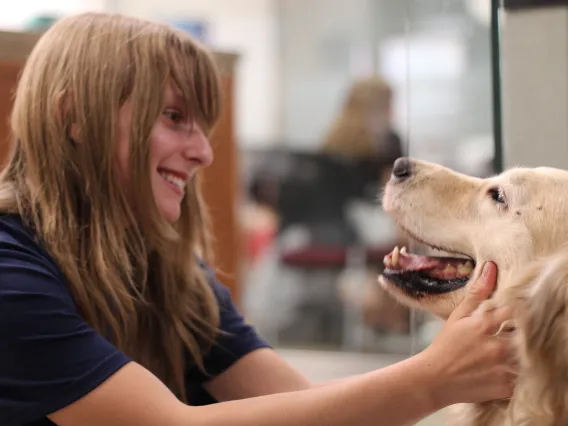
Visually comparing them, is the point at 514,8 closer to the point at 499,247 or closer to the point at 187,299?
the point at 499,247

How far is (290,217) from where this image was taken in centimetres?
421

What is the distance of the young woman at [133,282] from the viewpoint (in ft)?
3.44

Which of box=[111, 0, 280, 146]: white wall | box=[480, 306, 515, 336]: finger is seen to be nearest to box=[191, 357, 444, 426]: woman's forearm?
box=[480, 306, 515, 336]: finger

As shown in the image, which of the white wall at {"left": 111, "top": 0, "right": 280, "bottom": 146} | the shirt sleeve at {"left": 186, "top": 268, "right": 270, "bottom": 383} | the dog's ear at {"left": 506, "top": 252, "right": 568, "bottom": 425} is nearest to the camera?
the dog's ear at {"left": 506, "top": 252, "right": 568, "bottom": 425}

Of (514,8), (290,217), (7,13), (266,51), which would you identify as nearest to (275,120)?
(266,51)

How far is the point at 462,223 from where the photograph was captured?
128 cm

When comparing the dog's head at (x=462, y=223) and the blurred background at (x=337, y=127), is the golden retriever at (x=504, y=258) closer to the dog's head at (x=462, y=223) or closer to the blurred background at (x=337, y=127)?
the dog's head at (x=462, y=223)

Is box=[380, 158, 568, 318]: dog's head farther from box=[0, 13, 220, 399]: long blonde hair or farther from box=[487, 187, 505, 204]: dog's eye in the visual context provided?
box=[0, 13, 220, 399]: long blonde hair

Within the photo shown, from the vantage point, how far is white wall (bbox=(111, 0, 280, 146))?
5793 mm

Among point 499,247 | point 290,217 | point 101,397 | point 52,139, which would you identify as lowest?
point 290,217

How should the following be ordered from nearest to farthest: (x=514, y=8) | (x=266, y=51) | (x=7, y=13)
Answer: (x=514, y=8), (x=7, y=13), (x=266, y=51)

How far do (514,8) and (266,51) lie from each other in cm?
444

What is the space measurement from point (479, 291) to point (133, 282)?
601mm

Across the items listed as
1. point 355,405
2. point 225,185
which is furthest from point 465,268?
point 225,185
